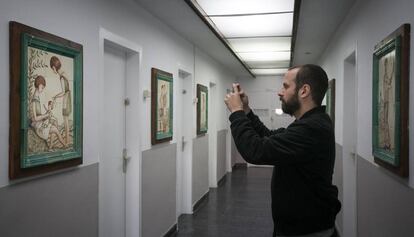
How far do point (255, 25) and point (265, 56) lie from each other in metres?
2.26

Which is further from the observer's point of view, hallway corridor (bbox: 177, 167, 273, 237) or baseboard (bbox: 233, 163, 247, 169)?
baseboard (bbox: 233, 163, 247, 169)

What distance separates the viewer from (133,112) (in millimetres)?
3217

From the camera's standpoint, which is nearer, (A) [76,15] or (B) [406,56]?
(B) [406,56]

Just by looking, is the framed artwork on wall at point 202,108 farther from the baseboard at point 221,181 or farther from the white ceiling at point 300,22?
the baseboard at point 221,181

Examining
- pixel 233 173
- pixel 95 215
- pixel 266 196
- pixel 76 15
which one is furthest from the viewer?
pixel 233 173

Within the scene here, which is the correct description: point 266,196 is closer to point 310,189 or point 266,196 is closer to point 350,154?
point 350,154

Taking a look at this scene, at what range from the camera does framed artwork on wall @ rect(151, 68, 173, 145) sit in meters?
3.53

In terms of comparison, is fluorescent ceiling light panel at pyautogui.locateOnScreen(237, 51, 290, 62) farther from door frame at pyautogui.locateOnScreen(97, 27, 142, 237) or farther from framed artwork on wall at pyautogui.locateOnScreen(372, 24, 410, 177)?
framed artwork on wall at pyautogui.locateOnScreen(372, 24, 410, 177)

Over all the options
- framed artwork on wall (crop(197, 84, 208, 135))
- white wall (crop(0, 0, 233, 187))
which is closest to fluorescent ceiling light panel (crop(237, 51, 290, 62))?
framed artwork on wall (crop(197, 84, 208, 135))

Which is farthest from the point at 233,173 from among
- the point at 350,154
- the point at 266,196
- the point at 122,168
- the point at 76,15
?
the point at 76,15

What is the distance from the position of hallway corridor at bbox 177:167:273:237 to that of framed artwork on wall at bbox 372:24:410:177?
2.42 meters

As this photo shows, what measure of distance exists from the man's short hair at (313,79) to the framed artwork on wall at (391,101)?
20.4 inches

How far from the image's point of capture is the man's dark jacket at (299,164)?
1.36 metres

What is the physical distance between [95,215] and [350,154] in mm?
2590
